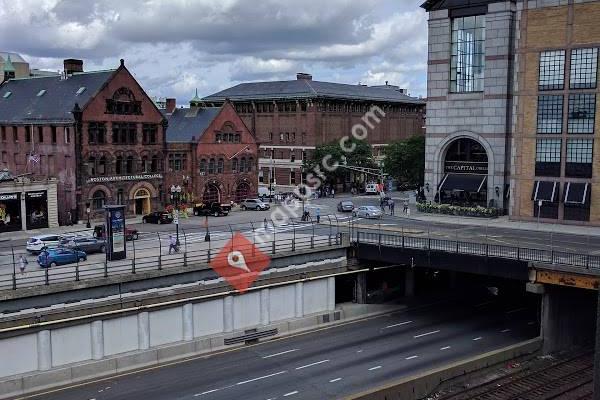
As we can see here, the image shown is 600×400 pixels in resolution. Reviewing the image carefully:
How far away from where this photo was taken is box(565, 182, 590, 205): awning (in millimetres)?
59031

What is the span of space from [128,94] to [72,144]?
736 cm

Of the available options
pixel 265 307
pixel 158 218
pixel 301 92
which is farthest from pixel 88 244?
pixel 301 92

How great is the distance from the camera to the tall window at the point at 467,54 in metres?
66.2

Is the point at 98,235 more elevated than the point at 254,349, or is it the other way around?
the point at 98,235

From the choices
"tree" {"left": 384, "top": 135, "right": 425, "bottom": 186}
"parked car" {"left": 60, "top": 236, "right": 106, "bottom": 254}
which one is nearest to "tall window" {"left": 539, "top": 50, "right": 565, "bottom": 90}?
"tree" {"left": 384, "top": 135, "right": 425, "bottom": 186}

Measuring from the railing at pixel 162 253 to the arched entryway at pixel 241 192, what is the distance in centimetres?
2072

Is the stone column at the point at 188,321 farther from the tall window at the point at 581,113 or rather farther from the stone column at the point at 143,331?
the tall window at the point at 581,113

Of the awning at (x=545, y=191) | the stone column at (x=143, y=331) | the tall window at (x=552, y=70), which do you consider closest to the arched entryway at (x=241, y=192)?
the awning at (x=545, y=191)

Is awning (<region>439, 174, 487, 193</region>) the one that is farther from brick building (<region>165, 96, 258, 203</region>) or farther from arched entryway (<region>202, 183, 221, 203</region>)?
arched entryway (<region>202, 183, 221, 203</region>)

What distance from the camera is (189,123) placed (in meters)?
76.9

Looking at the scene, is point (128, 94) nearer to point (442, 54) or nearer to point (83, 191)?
point (83, 191)

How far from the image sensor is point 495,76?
64.7 metres

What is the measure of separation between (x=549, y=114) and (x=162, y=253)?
37.3 meters

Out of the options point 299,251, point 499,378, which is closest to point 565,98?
point 299,251
